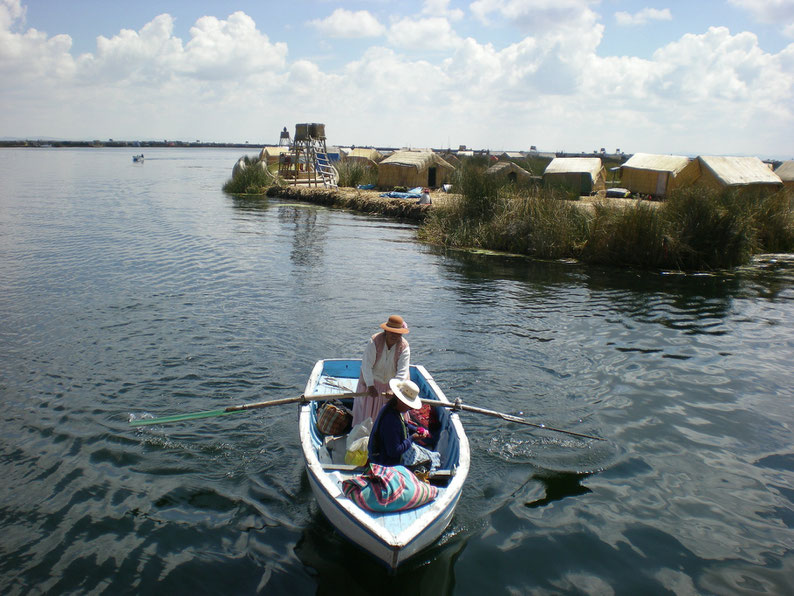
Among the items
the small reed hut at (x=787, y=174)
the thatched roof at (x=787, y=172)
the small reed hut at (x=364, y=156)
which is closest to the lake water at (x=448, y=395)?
the small reed hut at (x=787, y=174)

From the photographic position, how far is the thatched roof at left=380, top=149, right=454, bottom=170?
42344mm

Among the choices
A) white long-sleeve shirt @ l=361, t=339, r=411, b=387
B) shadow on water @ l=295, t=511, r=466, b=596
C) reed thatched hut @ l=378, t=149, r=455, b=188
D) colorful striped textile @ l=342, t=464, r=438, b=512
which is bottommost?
shadow on water @ l=295, t=511, r=466, b=596

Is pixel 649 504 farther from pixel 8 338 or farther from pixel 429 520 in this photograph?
pixel 8 338

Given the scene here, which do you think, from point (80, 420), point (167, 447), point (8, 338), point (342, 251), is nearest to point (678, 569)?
point (167, 447)

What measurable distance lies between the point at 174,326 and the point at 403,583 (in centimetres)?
944

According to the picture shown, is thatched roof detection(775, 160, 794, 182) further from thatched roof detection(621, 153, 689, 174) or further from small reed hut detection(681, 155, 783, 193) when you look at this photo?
thatched roof detection(621, 153, 689, 174)

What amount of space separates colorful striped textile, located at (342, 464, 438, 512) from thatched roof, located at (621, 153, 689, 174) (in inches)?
1328

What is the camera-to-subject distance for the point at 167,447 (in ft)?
27.7

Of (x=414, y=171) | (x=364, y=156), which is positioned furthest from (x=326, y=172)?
(x=414, y=171)

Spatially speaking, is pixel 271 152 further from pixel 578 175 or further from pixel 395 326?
pixel 395 326

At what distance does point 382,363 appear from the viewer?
7.78 m

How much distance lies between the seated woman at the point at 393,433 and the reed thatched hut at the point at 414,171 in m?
37.1

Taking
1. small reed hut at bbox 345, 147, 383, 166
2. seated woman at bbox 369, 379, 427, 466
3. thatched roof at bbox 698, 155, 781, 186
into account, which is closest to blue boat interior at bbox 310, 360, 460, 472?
seated woman at bbox 369, 379, 427, 466

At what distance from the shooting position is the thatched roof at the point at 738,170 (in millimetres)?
32188
